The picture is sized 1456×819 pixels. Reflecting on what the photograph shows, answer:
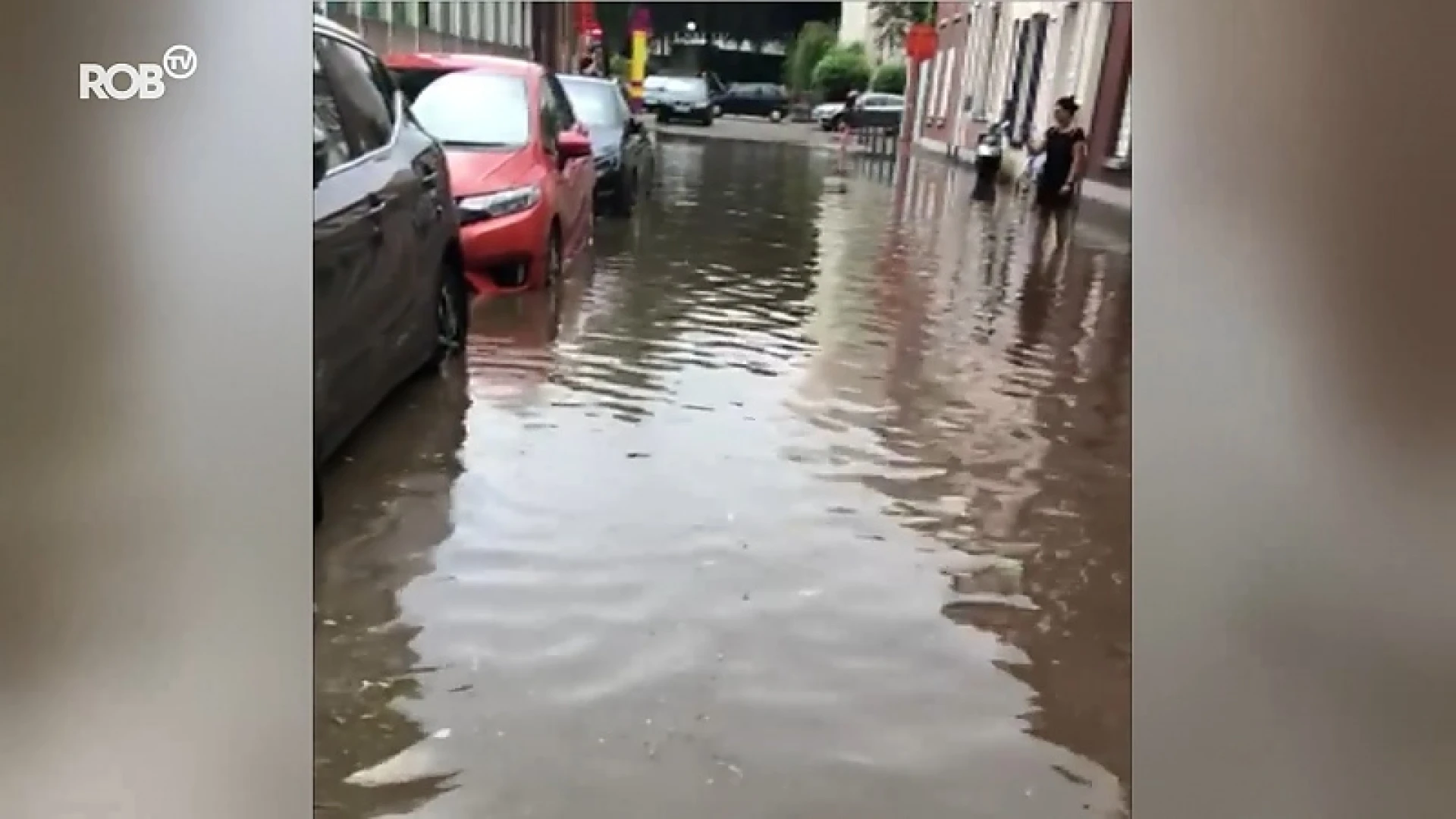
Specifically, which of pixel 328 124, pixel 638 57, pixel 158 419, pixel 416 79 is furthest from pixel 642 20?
pixel 158 419

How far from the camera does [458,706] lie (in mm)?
1575

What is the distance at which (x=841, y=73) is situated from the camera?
164 centimetres

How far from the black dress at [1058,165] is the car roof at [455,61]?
2.05 feet

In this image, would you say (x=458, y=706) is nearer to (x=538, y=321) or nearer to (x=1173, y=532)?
(x=538, y=321)

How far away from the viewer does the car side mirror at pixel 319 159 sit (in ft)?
5.22

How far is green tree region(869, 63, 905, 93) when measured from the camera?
162 cm

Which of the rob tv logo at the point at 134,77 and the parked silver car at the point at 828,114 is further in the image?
the parked silver car at the point at 828,114

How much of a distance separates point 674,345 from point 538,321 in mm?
166

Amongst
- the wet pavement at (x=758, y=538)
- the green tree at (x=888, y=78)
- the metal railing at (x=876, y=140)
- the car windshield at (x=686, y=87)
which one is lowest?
the wet pavement at (x=758, y=538)

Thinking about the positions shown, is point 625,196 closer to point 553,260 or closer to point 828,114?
point 553,260

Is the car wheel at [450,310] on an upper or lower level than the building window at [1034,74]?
lower

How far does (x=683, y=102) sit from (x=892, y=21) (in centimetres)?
27

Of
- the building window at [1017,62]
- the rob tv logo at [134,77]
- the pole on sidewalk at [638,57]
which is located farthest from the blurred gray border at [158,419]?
the building window at [1017,62]

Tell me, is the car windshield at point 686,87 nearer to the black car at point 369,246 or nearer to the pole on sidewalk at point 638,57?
the pole on sidewalk at point 638,57
